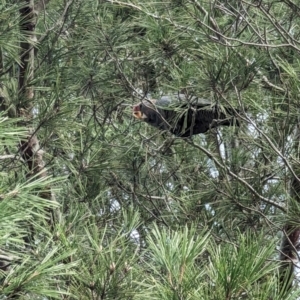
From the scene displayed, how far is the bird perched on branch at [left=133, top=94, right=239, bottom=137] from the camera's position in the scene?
1519 millimetres

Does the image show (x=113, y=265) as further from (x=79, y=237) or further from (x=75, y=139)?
(x=75, y=139)

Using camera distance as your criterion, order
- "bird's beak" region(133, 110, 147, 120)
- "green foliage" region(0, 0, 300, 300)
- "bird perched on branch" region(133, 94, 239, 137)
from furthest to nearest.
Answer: "bird's beak" region(133, 110, 147, 120), "bird perched on branch" region(133, 94, 239, 137), "green foliage" region(0, 0, 300, 300)

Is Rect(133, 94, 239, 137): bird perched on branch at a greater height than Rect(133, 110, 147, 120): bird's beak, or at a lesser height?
greater

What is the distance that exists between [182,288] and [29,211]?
0.71ft

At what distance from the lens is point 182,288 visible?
32.9 inches

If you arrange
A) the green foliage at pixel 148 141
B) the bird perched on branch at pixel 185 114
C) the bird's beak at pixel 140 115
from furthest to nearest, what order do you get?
the bird's beak at pixel 140 115
the bird perched on branch at pixel 185 114
the green foliage at pixel 148 141

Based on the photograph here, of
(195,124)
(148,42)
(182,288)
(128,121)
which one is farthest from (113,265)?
(128,121)

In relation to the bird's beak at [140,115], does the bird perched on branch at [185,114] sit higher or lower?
higher

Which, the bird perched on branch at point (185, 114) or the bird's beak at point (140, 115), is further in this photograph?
the bird's beak at point (140, 115)

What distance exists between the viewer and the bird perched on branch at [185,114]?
1519mm

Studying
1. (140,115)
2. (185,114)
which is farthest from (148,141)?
(185,114)

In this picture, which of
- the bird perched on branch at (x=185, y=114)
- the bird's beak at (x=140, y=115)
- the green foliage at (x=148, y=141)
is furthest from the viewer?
the bird's beak at (x=140, y=115)

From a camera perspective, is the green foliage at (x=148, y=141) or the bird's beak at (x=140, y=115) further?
the bird's beak at (x=140, y=115)

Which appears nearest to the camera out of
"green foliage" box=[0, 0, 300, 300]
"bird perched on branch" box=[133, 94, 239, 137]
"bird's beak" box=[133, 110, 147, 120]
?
"green foliage" box=[0, 0, 300, 300]
